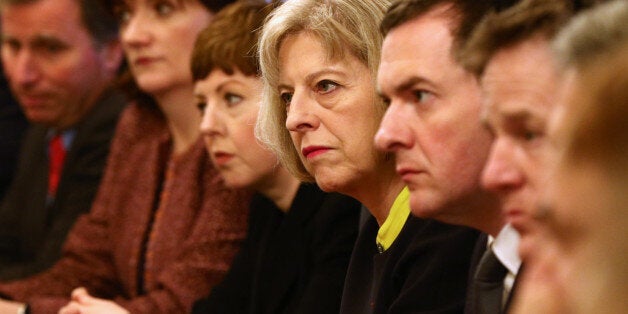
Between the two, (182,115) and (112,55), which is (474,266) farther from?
(112,55)

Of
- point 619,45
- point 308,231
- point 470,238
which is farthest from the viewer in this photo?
point 308,231

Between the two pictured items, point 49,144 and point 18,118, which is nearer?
point 49,144

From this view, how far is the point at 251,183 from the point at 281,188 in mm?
79

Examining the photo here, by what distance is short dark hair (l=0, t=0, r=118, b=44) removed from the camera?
4207 millimetres

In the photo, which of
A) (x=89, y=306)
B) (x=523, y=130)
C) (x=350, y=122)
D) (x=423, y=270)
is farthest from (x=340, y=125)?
(x=89, y=306)

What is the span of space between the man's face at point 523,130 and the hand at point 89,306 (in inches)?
65.6

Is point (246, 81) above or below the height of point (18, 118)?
above

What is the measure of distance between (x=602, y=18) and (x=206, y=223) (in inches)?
78.1

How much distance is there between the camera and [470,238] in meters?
2.15

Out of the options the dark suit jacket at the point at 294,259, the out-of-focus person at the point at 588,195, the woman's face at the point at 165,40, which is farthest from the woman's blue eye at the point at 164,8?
the out-of-focus person at the point at 588,195

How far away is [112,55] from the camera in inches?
168

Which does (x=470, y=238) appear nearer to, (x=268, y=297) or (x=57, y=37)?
(x=268, y=297)

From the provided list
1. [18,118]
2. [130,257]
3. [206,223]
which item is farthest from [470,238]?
[18,118]

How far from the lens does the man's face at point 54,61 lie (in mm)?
4172
